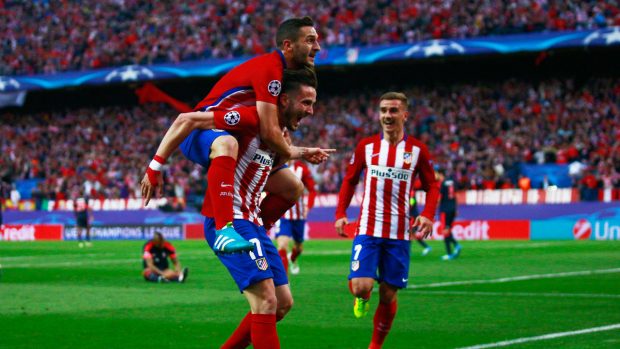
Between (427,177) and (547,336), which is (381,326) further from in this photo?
(547,336)

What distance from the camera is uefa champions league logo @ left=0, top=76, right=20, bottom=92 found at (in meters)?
54.4

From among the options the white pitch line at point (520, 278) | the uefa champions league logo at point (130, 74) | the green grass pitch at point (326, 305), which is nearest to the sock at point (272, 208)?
the green grass pitch at point (326, 305)

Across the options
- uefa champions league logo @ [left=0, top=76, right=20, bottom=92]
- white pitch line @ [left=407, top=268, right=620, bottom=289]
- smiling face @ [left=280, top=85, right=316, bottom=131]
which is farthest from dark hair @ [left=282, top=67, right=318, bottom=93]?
uefa champions league logo @ [left=0, top=76, right=20, bottom=92]

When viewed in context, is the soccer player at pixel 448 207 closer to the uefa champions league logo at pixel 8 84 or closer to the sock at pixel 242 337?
the sock at pixel 242 337

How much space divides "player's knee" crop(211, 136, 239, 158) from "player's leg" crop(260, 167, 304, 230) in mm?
896

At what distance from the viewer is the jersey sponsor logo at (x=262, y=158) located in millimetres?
7140

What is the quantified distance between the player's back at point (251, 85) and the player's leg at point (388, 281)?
10.7ft

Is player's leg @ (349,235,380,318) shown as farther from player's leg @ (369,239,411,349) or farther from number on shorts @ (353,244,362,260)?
player's leg @ (369,239,411,349)

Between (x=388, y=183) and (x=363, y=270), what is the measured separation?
1.04 meters

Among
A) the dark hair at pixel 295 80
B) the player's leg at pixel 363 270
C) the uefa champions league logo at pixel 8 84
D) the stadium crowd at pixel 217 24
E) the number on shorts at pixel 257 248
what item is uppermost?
the stadium crowd at pixel 217 24

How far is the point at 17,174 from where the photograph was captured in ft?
170

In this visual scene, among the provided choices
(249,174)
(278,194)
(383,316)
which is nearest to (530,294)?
(383,316)

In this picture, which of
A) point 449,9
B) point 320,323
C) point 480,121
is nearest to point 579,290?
point 320,323

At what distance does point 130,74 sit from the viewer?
167 feet
